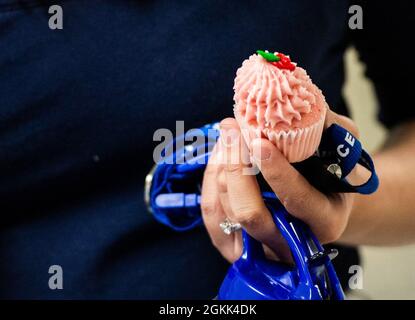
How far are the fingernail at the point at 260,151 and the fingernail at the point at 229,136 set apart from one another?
0.12 feet

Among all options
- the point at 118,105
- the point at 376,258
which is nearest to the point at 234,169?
the point at 118,105

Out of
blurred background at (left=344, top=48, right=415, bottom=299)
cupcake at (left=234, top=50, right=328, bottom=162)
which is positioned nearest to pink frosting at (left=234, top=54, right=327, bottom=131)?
cupcake at (left=234, top=50, right=328, bottom=162)

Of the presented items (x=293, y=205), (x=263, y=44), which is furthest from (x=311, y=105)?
(x=263, y=44)

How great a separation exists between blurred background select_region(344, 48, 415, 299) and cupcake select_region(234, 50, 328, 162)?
48cm

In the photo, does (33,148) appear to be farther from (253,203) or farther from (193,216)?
(253,203)

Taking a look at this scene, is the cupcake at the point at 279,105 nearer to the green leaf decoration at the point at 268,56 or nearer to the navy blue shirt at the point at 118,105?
the green leaf decoration at the point at 268,56

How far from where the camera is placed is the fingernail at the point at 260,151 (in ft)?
1.24

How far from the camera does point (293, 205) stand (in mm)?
401

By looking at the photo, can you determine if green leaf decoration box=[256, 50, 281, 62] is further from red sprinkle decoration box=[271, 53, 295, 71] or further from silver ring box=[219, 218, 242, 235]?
silver ring box=[219, 218, 242, 235]

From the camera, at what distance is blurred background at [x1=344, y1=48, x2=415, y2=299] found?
34.4 inches

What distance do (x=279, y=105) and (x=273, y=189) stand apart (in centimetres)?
6

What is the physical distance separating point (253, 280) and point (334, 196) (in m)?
0.10

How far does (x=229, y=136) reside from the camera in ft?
1.38

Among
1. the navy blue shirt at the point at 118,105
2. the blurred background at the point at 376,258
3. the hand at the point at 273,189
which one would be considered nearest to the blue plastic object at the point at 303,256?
the hand at the point at 273,189
